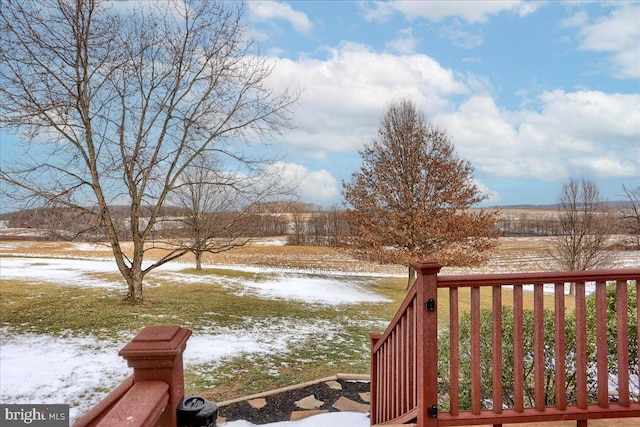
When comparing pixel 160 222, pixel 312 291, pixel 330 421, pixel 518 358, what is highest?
pixel 160 222

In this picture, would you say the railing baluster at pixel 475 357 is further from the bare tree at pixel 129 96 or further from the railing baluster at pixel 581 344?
the bare tree at pixel 129 96

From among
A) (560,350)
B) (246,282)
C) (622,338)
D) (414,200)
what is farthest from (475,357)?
(246,282)

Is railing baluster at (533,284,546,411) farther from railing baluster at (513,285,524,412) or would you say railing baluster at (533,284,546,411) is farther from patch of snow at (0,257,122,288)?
patch of snow at (0,257,122,288)

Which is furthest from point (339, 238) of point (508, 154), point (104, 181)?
point (104, 181)

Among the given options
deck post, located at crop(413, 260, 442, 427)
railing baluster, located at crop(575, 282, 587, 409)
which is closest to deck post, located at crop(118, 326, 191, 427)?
deck post, located at crop(413, 260, 442, 427)

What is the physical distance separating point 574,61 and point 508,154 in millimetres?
4388

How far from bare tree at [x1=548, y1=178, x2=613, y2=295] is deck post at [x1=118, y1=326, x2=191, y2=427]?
14.2 metres

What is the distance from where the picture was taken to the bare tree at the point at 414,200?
11.2 metres

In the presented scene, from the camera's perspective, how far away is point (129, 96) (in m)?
8.59

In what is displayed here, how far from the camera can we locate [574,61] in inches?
301

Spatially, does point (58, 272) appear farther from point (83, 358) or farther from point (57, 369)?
point (57, 369)

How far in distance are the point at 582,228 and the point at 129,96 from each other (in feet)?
48.6

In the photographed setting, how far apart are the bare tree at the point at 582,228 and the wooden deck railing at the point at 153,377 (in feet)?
46.6

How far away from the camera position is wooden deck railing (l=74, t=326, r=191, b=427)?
50.5 inches
